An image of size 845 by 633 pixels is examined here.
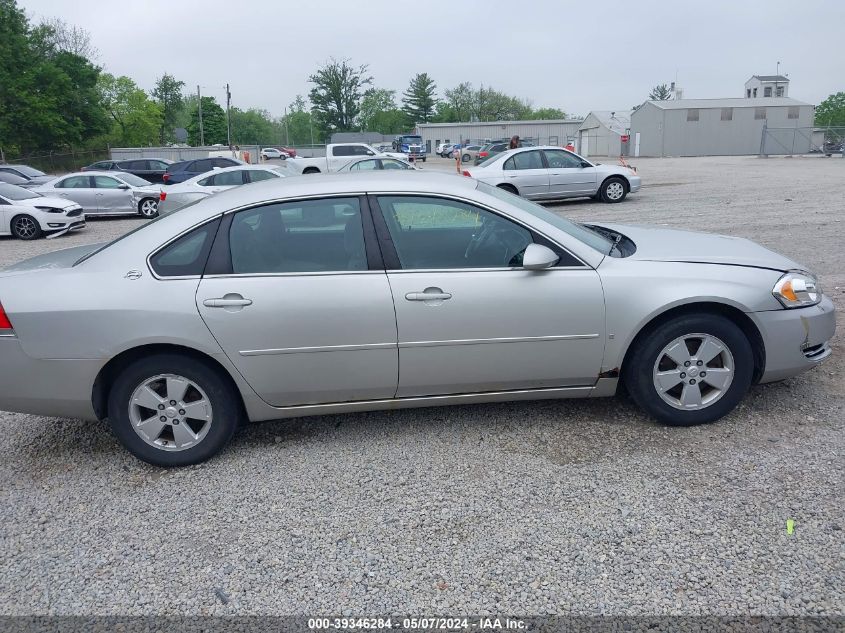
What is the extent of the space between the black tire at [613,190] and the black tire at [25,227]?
13.4 meters

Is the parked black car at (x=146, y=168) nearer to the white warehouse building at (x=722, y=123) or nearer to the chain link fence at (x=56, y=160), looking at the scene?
Result: the chain link fence at (x=56, y=160)

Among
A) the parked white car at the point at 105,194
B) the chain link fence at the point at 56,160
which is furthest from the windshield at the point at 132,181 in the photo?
the chain link fence at the point at 56,160

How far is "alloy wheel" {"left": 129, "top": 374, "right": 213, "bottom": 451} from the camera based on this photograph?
366cm

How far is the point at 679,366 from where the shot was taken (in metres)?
3.89

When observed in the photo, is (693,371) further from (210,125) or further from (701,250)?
(210,125)

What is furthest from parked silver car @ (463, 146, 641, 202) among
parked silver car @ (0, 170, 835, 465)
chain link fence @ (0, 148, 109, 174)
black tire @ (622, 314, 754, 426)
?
chain link fence @ (0, 148, 109, 174)

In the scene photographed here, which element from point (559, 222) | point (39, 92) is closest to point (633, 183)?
point (559, 222)

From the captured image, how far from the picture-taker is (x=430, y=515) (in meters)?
3.23

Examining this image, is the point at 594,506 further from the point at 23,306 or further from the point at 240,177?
the point at 240,177

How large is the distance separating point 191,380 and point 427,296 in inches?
54.5

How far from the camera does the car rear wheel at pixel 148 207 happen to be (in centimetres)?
1883

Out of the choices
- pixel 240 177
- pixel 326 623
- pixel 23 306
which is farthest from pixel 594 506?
pixel 240 177

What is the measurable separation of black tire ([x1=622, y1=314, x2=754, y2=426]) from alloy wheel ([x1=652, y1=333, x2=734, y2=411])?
0.02 metres

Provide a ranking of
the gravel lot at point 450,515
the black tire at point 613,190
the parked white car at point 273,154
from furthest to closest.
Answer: the parked white car at point 273,154 → the black tire at point 613,190 → the gravel lot at point 450,515
